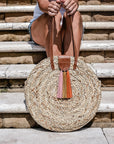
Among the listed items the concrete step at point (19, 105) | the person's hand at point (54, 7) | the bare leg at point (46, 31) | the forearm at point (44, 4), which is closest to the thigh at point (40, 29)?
the bare leg at point (46, 31)

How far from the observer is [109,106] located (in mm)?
1624

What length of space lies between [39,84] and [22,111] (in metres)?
0.25

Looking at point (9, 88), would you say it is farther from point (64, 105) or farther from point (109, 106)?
point (109, 106)

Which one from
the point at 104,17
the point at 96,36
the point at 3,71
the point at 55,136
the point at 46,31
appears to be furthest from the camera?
the point at 104,17

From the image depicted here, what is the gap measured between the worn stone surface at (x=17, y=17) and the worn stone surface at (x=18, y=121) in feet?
4.27

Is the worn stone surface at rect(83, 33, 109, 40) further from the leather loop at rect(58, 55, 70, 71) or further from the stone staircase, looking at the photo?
the leather loop at rect(58, 55, 70, 71)

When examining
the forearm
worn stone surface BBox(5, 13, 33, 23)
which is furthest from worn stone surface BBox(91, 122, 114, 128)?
worn stone surface BBox(5, 13, 33, 23)

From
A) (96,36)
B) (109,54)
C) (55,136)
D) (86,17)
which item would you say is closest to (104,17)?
(86,17)

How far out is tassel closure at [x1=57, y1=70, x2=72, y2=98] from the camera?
1519 mm

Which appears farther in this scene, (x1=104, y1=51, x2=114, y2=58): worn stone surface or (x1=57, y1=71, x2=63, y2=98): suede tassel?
(x1=104, y1=51, x2=114, y2=58): worn stone surface

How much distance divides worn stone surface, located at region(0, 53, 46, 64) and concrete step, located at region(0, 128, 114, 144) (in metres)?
0.73

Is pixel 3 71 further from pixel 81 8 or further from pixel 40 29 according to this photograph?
pixel 81 8

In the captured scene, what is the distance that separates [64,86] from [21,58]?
76 cm

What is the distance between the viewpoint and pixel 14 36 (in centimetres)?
238
